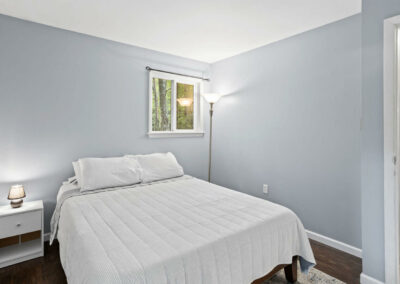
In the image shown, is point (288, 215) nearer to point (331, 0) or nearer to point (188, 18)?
point (331, 0)

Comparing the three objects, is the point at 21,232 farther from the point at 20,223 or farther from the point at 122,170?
the point at 122,170

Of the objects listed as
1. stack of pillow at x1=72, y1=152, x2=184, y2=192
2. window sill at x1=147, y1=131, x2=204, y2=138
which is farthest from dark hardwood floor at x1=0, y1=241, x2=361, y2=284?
window sill at x1=147, y1=131, x2=204, y2=138

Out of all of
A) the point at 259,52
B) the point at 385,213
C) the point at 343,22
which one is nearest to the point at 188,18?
the point at 259,52

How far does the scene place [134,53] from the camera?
3.25m

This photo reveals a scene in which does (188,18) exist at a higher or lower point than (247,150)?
higher

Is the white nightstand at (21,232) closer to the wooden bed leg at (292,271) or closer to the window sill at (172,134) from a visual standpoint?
the window sill at (172,134)

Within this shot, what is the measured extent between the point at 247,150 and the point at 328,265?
1.75m

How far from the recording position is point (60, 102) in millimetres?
2725

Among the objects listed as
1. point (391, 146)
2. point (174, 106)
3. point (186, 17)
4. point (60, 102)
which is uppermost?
point (186, 17)

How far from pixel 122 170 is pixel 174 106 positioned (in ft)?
4.90

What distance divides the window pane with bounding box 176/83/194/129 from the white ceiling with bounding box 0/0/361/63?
0.88 meters

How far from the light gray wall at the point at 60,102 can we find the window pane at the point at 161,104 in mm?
229

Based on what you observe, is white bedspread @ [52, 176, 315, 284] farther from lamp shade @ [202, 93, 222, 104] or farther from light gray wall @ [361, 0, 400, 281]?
lamp shade @ [202, 93, 222, 104]

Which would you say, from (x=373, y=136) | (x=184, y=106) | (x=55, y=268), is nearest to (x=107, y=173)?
(x=55, y=268)
